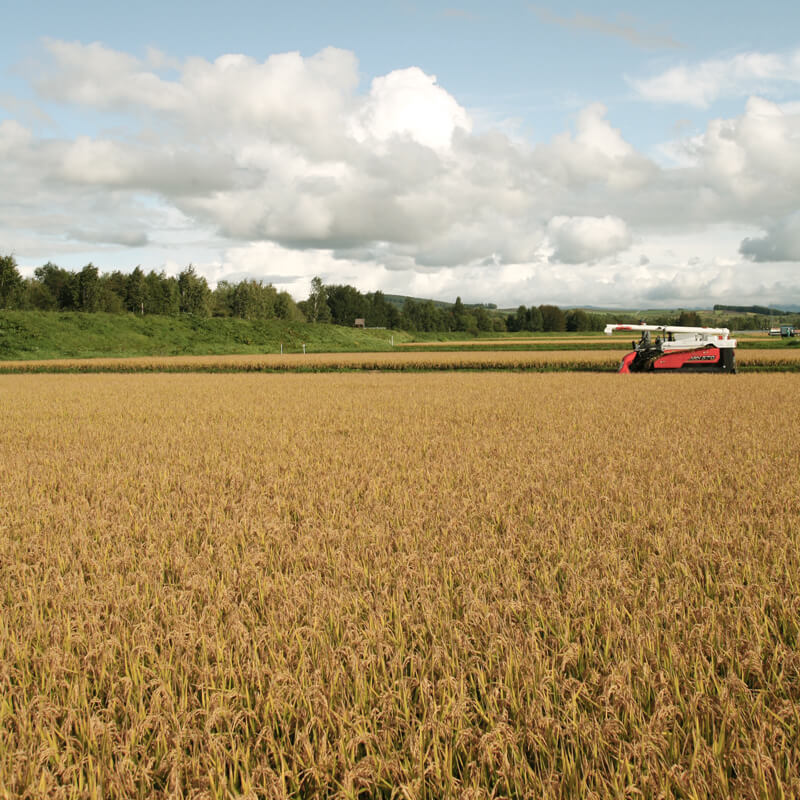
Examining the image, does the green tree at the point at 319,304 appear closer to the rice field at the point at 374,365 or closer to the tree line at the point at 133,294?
the tree line at the point at 133,294

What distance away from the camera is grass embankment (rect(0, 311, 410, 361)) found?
6072 cm

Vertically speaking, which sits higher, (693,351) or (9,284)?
(9,284)

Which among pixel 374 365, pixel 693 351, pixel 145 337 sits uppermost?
pixel 145 337

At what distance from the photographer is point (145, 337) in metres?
68.1

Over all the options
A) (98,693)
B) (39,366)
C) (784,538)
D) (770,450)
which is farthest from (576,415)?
(39,366)

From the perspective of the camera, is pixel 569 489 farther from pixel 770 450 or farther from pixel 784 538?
pixel 770 450

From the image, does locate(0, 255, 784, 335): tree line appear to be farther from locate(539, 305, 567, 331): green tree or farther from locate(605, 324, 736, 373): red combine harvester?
locate(605, 324, 736, 373): red combine harvester

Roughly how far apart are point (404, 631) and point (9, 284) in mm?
103154

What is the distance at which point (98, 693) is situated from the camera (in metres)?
3.35

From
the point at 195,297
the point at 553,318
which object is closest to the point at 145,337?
the point at 195,297

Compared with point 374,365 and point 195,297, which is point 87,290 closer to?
point 195,297

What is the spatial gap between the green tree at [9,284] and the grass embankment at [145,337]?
24.9m

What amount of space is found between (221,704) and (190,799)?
539mm

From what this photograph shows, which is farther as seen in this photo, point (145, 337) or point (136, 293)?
point (136, 293)
